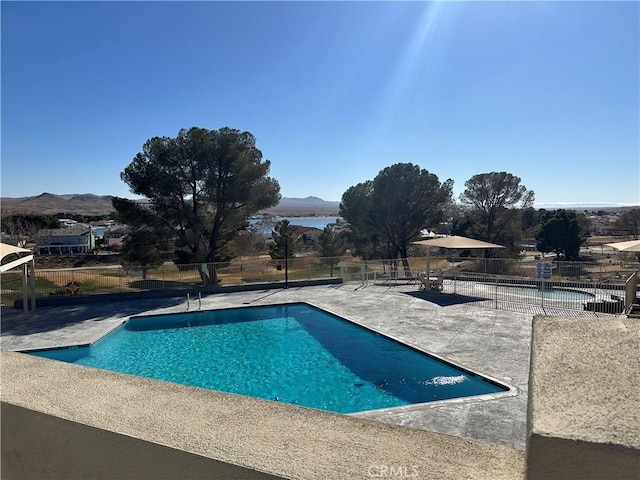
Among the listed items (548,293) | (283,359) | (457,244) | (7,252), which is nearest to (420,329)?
(283,359)

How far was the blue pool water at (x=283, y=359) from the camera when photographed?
792cm

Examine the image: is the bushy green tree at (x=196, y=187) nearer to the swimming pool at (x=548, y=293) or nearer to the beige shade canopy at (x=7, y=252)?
the beige shade canopy at (x=7, y=252)

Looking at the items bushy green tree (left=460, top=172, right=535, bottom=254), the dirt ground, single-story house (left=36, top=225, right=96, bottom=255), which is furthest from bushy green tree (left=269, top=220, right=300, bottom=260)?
single-story house (left=36, top=225, right=96, bottom=255)

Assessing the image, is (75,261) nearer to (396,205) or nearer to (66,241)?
(66,241)

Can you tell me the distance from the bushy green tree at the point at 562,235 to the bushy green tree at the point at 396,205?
13450 millimetres

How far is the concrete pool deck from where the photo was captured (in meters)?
6.12

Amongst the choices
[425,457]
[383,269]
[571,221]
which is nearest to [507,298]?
[383,269]

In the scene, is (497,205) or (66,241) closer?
(497,205)

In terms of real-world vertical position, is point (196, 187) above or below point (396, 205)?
above

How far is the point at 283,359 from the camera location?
1016cm

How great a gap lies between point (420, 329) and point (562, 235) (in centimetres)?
2866

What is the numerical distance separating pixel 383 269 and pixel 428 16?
11173 mm

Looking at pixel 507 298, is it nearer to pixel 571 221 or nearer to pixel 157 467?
pixel 157 467

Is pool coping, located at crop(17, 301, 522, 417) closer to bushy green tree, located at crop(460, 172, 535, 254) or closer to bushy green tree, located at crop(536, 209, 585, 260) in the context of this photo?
bushy green tree, located at crop(460, 172, 535, 254)
